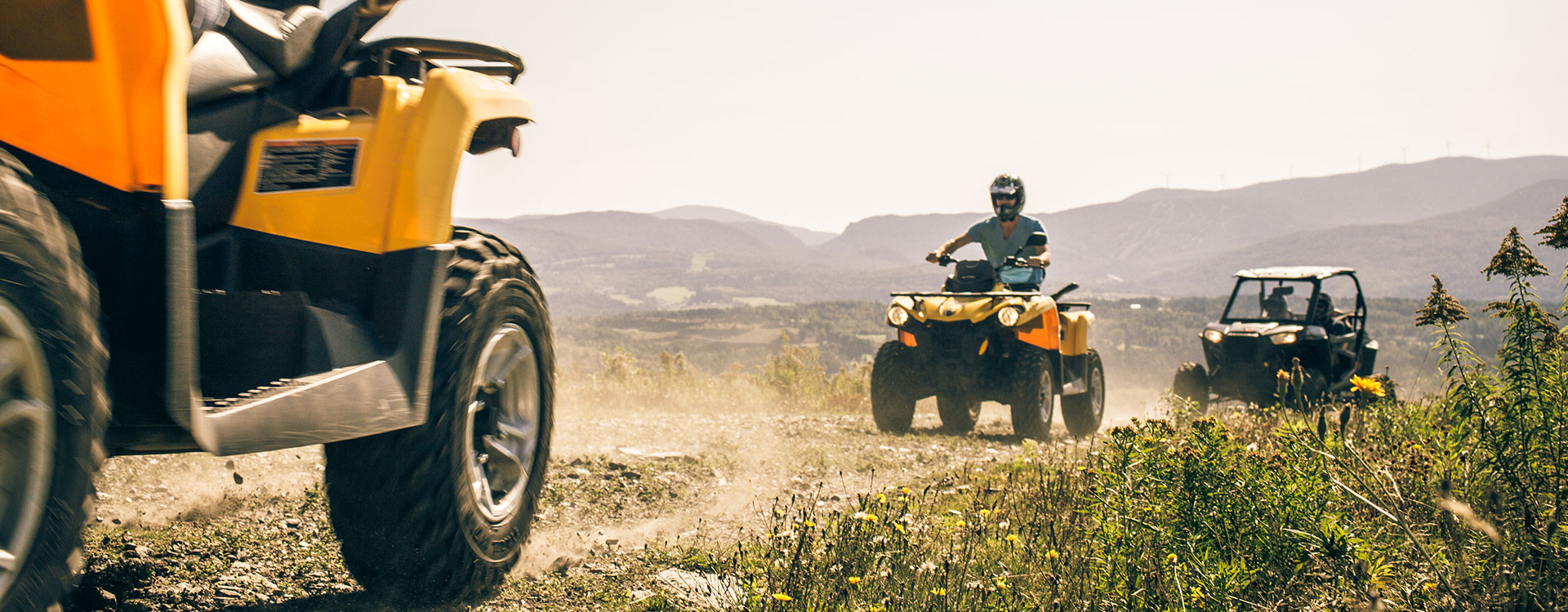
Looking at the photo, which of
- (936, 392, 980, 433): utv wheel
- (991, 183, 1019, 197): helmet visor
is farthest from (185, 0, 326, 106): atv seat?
(991, 183, 1019, 197): helmet visor

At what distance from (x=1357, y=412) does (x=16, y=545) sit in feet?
21.1

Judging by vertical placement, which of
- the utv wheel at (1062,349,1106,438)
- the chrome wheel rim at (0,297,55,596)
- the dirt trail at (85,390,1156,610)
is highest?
the chrome wheel rim at (0,297,55,596)

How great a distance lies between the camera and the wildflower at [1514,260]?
2.87 m

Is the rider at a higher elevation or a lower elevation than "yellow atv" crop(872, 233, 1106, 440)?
higher

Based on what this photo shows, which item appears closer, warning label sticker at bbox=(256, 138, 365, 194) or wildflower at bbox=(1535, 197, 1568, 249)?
warning label sticker at bbox=(256, 138, 365, 194)

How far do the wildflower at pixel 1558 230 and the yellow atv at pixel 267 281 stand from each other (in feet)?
10.5

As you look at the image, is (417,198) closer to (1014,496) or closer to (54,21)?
(54,21)

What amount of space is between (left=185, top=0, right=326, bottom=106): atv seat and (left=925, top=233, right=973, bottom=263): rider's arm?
20.7 feet

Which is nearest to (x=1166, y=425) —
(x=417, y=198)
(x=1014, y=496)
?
(x=1014, y=496)

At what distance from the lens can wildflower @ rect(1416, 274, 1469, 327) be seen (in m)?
2.98

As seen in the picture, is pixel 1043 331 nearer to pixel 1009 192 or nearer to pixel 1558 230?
pixel 1009 192

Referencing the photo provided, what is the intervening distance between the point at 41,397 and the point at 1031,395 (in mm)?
7008

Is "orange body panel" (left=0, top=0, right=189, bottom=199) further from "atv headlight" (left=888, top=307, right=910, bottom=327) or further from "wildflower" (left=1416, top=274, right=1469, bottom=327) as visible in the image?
Result: "atv headlight" (left=888, top=307, right=910, bottom=327)

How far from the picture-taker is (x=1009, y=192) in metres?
8.91
